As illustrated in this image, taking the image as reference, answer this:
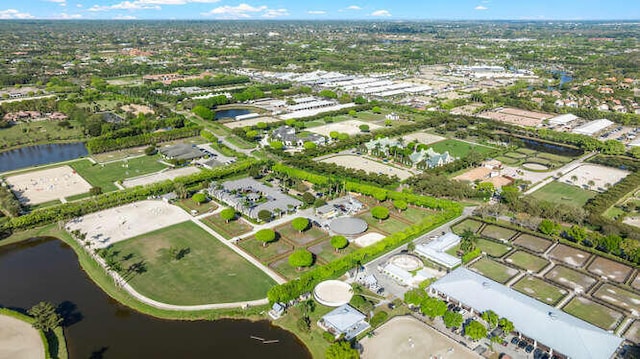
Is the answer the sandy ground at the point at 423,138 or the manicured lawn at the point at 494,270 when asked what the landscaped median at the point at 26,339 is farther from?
the sandy ground at the point at 423,138

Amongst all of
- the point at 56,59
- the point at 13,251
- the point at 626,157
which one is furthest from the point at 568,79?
the point at 56,59

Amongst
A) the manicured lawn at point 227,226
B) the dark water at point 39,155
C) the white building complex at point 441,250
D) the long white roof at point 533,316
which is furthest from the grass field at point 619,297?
the dark water at point 39,155

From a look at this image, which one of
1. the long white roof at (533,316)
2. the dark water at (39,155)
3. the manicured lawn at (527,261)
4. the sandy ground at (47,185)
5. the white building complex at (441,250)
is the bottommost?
the dark water at (39,155)

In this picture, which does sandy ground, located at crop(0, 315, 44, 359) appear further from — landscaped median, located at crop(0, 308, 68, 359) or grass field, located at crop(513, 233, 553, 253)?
grass field, located at crop(513, 233, 553, 253)

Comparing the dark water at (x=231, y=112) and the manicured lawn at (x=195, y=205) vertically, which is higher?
the dark water at (x=231, y=112)

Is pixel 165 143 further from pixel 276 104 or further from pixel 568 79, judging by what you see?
pixel 568 79

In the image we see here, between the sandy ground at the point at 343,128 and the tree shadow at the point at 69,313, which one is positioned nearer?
the tree shadow at the point at 69,313

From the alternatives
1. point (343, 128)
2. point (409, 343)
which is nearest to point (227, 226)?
point (409, 343)
